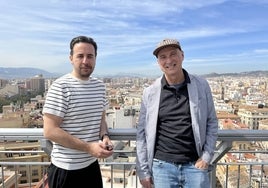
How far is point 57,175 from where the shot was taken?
190 centimetres

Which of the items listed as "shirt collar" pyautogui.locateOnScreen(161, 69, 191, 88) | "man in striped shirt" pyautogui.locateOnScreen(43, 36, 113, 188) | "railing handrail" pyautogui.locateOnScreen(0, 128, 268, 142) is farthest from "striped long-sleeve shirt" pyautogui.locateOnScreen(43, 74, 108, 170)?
"shirt collar" pyautogui.locateOnScreen(161, 69, 191, 88)

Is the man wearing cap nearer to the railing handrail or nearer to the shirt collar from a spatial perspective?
the shirt collar

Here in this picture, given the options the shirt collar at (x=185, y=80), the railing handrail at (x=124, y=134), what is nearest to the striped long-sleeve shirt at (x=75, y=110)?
the railing handrail at (x=124, y=134)

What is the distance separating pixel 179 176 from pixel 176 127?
33 cm

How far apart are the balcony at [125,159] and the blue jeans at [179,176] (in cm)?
34

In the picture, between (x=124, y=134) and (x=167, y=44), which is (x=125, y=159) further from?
(x=167, y=44)

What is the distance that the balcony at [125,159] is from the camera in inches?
87.0

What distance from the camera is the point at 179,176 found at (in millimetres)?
2016

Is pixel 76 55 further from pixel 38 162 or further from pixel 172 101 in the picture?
pixel 38 162

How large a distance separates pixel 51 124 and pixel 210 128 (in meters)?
1.05

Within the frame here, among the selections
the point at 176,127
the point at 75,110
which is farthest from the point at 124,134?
the point at 75,110

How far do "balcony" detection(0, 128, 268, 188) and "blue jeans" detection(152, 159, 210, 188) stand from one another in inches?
13.5

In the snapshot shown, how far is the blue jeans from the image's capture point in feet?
6.52

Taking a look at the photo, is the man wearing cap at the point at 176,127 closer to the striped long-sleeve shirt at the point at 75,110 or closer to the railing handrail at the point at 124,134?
the railing handrail at the point at 124,134
